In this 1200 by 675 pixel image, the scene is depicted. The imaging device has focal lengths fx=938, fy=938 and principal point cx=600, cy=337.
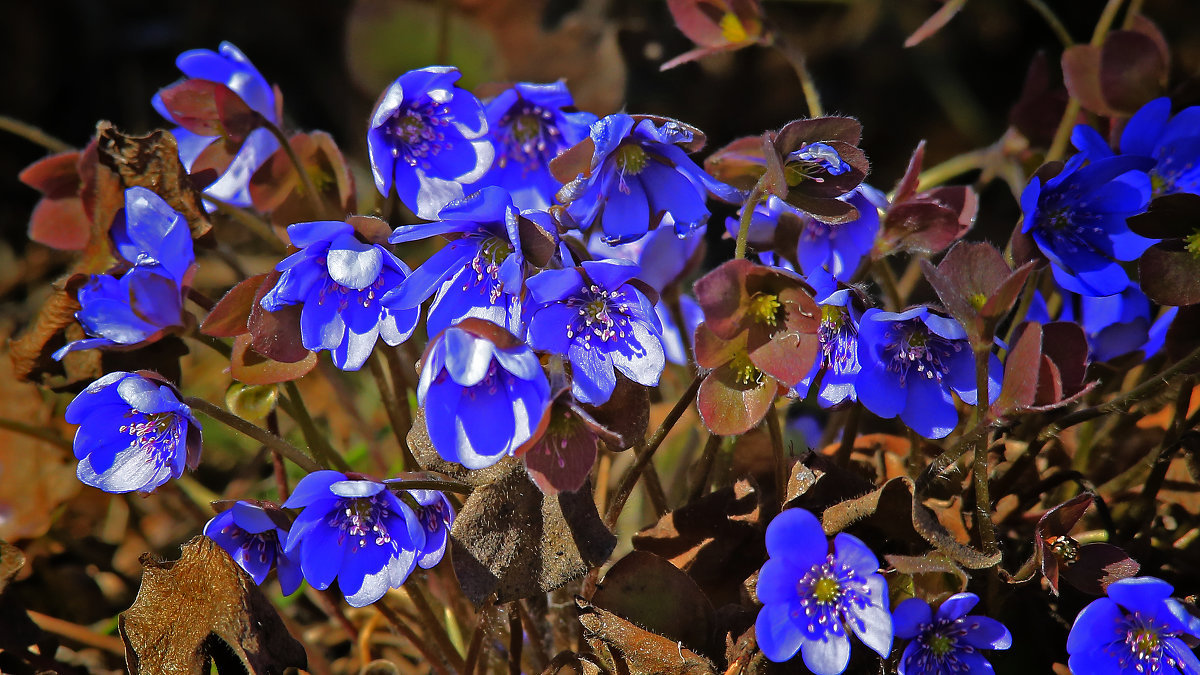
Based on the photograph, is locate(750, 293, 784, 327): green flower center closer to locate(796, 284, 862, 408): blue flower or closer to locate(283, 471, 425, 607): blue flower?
locate(796, 284, 862, 408): blue flower

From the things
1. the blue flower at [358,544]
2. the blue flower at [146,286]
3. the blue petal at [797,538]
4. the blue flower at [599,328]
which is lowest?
the blue flower at [358,544]

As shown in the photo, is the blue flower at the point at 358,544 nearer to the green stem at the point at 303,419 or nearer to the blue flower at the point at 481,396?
the blue flower at the point at 481,396

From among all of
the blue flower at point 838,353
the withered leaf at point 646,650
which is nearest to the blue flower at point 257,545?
the withered leaf at point 646,650

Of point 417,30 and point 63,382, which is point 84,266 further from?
point 417,30

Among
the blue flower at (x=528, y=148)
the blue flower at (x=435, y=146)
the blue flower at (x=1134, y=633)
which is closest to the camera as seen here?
the blue flower at (x=1134, y=633)

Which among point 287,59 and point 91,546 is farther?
point 287,59

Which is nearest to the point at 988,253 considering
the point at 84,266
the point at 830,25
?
the point at 84,266

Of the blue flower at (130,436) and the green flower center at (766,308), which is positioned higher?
the green flower center at (766,308)
